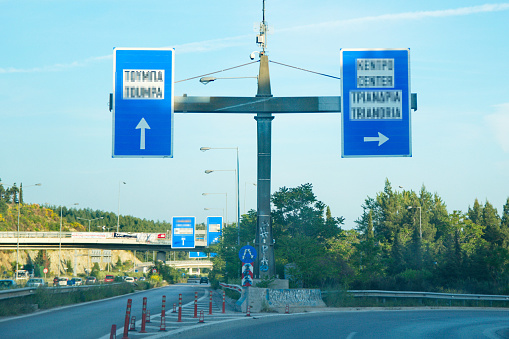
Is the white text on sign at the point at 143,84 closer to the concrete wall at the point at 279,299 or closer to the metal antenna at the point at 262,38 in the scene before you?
the metal antenna at the point at 262,38

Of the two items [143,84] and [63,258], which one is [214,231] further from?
[63,258]

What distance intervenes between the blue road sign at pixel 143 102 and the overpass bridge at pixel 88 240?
215 feet

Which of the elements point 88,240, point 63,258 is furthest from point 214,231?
point 63,258

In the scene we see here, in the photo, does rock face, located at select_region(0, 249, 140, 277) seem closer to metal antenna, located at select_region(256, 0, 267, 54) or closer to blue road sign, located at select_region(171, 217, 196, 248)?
blue road sign, located at select_region(171, 217, 196, 248)

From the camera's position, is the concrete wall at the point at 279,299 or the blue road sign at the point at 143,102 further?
the concrete wall at the point at 279,299

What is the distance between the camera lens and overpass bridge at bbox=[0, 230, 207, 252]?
289ft

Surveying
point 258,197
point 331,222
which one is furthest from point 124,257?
point 258,197

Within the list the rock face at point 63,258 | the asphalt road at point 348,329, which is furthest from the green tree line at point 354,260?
the rock face at point 63,258

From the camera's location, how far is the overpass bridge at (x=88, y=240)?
8800 centimetres

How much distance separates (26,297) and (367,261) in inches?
961

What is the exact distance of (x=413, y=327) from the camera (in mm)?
19859

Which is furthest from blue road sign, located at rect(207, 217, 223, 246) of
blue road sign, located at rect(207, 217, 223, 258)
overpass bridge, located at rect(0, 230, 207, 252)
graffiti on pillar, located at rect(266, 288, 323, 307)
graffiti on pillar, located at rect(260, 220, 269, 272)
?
graffiti on pillar, located at rect(260, 220, 269, 272)

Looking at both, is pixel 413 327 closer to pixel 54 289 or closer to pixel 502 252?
pixel 54 289

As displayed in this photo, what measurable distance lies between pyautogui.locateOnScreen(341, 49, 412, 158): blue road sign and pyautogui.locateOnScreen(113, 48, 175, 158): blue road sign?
6599 mm
